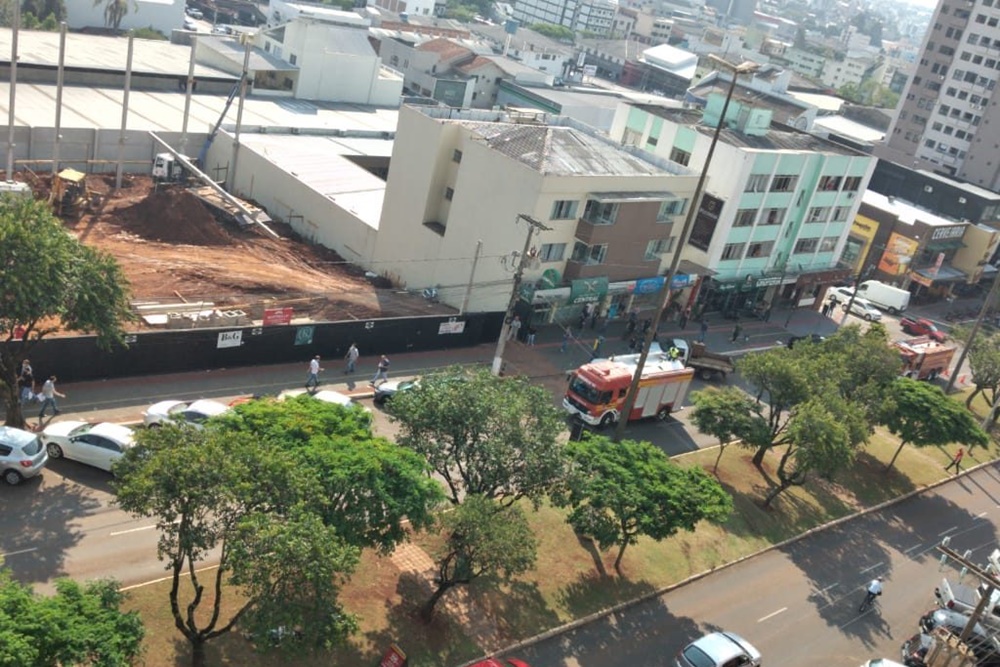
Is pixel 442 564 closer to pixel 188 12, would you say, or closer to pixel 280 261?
pixel 280 261

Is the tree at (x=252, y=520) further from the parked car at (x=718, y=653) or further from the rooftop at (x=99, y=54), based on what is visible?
the rooftop at (x=99, y=54)

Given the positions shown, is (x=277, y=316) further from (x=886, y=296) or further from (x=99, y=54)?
(x=886, y=296)

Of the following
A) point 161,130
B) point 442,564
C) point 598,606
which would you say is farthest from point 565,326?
point 161,130

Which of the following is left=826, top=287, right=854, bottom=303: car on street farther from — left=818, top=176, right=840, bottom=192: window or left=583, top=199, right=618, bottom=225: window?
left=583, top=199, right=618, bottom=225: window

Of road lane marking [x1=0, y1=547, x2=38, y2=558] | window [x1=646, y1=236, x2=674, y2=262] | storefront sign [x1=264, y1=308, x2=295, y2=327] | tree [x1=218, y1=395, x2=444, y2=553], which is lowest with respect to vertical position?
road lane marking [x1=0, y1=547, x2=38, y2=558]

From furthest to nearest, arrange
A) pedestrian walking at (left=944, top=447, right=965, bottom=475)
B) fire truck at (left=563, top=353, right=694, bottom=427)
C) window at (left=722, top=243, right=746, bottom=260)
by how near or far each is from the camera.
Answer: window at (left=722, top=243, right=746, bottom=260) → pedestrian walking at (left=944, top=447, right=965, bottom=475) → fire truck at (left=563, top=353, right=694, bottom=427)

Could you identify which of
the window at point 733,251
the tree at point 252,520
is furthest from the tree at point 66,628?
the window at point 733,251

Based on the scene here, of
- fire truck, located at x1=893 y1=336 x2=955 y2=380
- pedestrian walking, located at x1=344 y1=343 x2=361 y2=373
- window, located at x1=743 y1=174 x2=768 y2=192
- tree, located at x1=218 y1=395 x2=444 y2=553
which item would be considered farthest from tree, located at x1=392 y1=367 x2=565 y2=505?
fire truck, located at x1=893 y1=336 x2=955 y2=380
